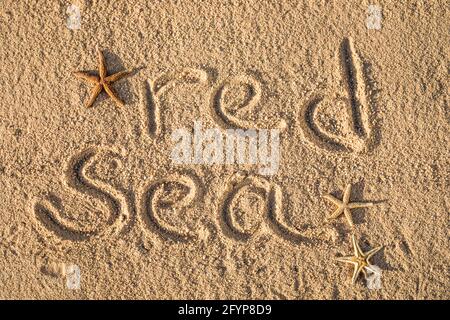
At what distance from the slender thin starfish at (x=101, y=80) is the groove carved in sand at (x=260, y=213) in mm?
583

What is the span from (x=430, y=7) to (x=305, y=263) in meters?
1.14

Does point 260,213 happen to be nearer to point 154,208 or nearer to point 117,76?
point 154,208

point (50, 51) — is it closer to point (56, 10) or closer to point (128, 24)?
point (56, 10)

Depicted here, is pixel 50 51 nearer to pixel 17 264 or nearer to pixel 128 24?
pixel 128 24

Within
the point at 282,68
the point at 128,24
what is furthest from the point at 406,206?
the point at 128,24

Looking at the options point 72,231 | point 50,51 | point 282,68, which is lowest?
point 72,231

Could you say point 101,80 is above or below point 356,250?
above

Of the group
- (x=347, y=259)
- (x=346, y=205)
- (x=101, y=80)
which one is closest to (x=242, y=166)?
(x=346, y=205)

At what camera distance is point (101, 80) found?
79.9 inches

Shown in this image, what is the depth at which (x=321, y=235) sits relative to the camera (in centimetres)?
204

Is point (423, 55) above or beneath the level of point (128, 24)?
beneath

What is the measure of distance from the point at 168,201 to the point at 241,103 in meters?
0.49

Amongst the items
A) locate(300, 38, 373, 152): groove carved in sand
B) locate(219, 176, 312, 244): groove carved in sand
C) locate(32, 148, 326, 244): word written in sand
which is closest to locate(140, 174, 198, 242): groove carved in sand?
locate(32, 148, 326, 244): word written in sand

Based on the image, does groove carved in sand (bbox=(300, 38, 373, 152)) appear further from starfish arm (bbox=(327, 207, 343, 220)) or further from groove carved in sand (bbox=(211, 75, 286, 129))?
starfish arm (bbox=(327, 207, 343, 220))
